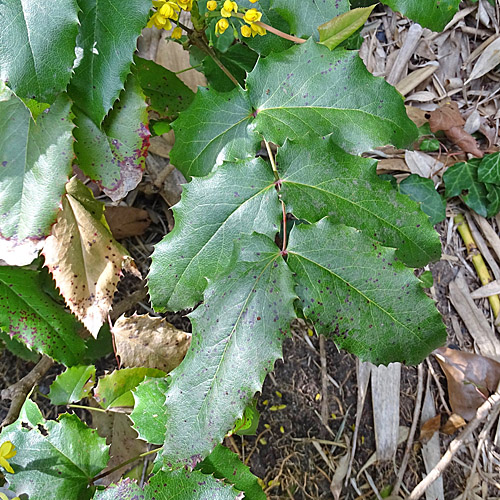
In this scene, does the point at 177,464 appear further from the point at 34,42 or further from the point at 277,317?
the point at 34,42

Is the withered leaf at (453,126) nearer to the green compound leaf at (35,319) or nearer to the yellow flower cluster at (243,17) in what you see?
the yellow flower cluster at (243,17)

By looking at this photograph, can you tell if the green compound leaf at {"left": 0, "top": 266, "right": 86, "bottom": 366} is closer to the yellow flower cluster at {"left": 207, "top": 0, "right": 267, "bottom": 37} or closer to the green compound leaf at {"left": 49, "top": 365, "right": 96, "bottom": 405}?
the green compound leaf at {"left": 49, "top": 365, "right": 96, "bottom": 405}

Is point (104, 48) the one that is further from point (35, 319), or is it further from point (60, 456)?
point (60, 456)

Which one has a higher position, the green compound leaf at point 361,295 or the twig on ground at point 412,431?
the green compound leaf at point 361,295

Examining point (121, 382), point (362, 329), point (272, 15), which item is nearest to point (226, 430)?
point (362, 329)

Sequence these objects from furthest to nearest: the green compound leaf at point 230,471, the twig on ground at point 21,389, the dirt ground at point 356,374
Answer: the dirt ground at point 356,374 → the twig on ground at point 21,389 → the green compound leaf at point 230,471

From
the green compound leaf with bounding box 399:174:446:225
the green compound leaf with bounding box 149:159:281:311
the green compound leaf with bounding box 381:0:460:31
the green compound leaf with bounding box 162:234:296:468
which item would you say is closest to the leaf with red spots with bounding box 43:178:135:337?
the green compound leaf with bounding box 149:159:281:311

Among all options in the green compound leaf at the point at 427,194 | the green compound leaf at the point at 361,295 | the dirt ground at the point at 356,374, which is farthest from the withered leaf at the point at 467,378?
the green compound leaf at the point at 361,295
